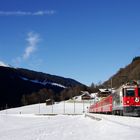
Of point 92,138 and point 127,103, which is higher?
point 127,103

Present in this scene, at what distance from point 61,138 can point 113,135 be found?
376 centimetres

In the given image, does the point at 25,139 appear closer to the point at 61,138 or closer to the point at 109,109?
the point at 61,138

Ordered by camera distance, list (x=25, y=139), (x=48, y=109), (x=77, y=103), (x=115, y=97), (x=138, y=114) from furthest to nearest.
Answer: (x=77, y=103) → (x=48, y=109) → (x=115, y=97) → (x=138, y=114) → (x=25, y=139)

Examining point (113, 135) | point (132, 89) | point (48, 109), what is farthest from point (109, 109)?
point (48, 109)

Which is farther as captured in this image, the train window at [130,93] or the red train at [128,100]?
the train window at [130,93]

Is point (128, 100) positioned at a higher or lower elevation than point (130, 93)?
lower

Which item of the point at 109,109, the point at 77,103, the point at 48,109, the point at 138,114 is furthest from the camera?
the point at 77,103

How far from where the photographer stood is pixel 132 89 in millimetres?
43656

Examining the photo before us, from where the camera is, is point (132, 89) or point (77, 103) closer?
point (132, 89)

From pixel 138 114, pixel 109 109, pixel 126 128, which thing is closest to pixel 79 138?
pixel 126 128

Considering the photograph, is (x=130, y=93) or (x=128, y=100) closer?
(x=128, y=100)

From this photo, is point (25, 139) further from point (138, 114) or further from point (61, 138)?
point (138, 114)

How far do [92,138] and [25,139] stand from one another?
5.53m

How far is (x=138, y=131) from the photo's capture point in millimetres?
22328
